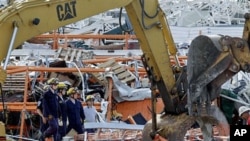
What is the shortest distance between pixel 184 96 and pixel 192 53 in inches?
62.7

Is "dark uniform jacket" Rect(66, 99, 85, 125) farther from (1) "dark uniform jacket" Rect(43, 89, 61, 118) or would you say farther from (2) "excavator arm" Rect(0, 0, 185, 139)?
(2) "excavator arm" Rect(0, 0, 185, 139)

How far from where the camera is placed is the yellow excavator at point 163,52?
873 centimetres

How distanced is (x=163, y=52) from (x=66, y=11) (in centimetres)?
184

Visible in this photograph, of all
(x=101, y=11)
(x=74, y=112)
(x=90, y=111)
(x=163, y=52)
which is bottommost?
(x=90, y=111)

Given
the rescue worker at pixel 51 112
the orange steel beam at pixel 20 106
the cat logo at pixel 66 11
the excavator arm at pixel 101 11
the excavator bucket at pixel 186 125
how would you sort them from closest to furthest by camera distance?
the excavator arm at pixel 101 11 → the cat logo at pixel 66 11 → the excavator bucket at pixel 186 125 → the rescue worker at pixel 51 112 → the orange steel beam at pixel 20 106

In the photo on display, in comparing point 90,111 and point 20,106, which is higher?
point 20,106

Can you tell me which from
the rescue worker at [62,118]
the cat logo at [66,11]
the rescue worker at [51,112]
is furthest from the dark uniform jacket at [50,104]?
the cat logo at [66,11]

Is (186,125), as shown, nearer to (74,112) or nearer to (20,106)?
(74,112)

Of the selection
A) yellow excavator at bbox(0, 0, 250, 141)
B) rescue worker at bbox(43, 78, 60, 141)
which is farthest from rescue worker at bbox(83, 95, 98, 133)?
yellow excavator at bbox(0, 0, 250, 141)

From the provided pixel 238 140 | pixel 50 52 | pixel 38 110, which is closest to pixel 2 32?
pixel 238 140

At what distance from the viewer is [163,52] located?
10.5m

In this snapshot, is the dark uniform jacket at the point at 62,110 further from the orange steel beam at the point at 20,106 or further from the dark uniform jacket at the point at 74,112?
the orange steel beam at the point at 20,106

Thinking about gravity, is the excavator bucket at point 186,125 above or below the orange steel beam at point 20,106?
below

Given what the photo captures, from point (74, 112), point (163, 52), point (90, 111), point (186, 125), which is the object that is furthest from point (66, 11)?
point (90, 111)
